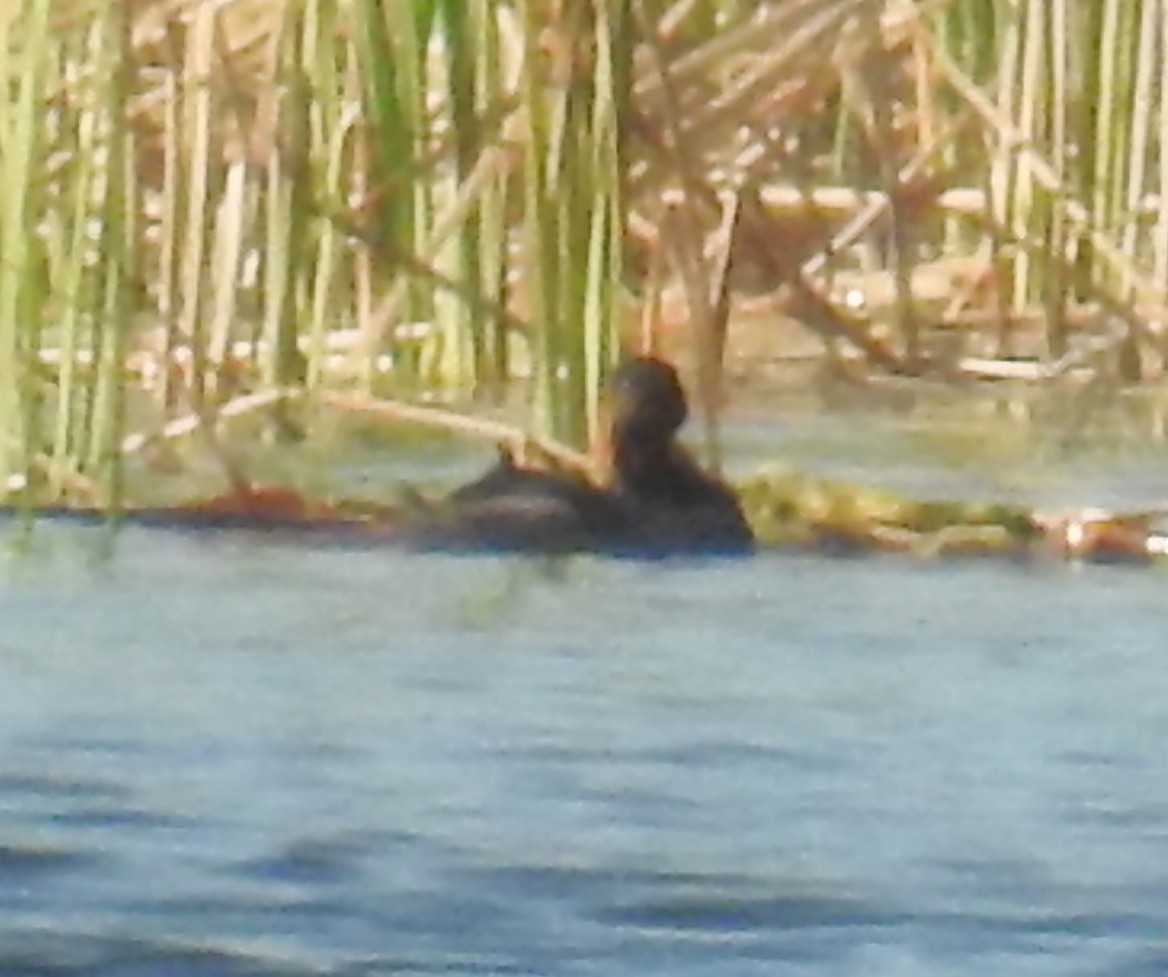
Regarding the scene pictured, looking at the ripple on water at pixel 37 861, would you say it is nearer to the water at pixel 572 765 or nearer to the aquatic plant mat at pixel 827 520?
the water at pixel 572 765

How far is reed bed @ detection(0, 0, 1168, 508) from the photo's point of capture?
1262mm

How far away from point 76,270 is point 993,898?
448mm

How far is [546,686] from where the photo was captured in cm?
124

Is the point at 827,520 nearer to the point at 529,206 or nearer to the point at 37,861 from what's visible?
the point at 529,206

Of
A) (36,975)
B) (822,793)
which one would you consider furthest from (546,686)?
(36,975)

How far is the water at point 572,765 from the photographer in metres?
1.16

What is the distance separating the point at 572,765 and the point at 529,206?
0.23m

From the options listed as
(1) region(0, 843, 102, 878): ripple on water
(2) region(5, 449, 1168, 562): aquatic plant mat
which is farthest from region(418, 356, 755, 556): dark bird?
(1) region(0, 843, 102, 878): ripple on water

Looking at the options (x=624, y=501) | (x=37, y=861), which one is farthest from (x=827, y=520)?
(x=37, y=861)

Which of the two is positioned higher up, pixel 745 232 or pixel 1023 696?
pixel 745 232

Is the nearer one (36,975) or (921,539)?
(36,975)

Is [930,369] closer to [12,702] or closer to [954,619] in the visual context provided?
[954,619]

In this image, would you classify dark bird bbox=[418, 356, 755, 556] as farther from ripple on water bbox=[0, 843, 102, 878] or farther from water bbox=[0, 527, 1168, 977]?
ripple on water bbox=[0, 843, 102, 878]

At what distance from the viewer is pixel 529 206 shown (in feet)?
4.18
